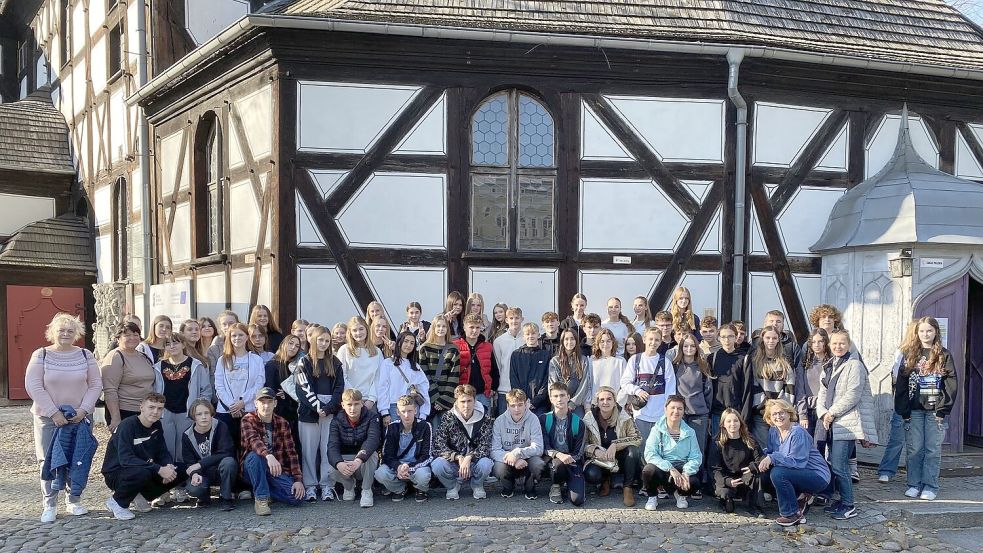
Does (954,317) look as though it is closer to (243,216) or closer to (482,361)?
(482,361)

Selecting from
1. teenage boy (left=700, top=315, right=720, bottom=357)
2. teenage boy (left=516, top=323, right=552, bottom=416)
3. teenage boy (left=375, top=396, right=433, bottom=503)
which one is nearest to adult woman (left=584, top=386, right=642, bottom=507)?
teenage boy (left=516, top=323, right=552, bottom=416)

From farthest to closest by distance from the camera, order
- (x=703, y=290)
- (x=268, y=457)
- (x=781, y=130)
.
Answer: (x=781, y=130) < (x=703, y=290) < (x=268, y=457)

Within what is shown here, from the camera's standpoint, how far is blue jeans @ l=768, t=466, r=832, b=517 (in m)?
6.24

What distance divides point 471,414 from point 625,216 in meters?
3.79

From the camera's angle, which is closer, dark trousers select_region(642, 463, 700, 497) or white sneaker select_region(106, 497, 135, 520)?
white sneaker select_region(106, 497, 135, 520)

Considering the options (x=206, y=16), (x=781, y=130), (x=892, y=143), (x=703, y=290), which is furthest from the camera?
(x=206, y=16)

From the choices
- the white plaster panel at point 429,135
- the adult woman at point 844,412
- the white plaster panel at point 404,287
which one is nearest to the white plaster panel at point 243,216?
the white plaster panel at point 404,287

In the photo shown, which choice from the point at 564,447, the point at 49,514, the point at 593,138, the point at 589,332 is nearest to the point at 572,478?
the point at 564,447

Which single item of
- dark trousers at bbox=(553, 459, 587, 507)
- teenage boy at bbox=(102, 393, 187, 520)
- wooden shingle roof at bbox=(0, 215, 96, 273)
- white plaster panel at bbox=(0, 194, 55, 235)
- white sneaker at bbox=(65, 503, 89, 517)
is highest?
white plaster panel at bbox=(0, 194, 55, 235)

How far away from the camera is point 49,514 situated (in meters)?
6.20

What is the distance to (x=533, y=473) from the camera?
6.79m

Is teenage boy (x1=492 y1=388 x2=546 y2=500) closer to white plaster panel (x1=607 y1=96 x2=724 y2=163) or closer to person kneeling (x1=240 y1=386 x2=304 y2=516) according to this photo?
person kneeling (x1=240 y1=386 x2=304 y2=516)

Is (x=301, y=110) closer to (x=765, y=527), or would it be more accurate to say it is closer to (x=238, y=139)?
(x=238, y=139)

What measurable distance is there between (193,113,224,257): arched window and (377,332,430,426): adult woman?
4.58 meters
